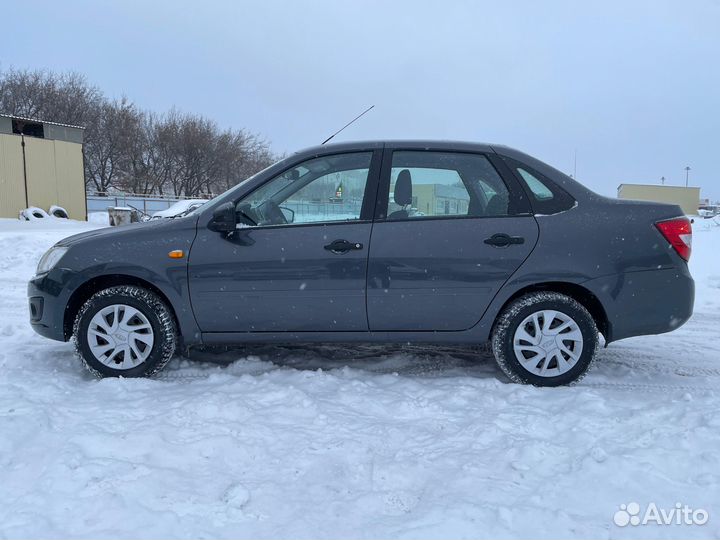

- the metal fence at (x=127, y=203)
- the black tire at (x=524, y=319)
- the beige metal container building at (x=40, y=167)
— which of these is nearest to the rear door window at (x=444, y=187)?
the black tire at (x=524, y=319)

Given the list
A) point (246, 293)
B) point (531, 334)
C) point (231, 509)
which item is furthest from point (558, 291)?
point (231, 509)

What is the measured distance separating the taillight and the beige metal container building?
2259cm

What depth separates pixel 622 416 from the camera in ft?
10.4

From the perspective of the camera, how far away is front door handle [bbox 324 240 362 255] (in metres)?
3.69

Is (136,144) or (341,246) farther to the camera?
(136,144)

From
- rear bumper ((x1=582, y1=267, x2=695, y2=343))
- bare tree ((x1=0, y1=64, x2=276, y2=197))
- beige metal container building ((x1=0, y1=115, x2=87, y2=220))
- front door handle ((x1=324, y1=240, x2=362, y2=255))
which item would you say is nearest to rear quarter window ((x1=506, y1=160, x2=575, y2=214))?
rear bumper ((x1=582, y1=267, x2=695, y2=343))

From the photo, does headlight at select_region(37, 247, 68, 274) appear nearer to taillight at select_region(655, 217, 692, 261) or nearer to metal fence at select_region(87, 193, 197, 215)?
taillight at select_region(655, 217, 692, 261)

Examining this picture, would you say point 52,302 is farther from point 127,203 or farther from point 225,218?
point 127,203

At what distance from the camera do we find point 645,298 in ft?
12.0

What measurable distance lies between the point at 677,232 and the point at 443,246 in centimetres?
158

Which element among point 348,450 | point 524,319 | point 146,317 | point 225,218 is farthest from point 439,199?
point 146,317

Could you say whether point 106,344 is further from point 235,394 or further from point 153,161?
point 153,161

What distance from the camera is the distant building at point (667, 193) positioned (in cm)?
4575

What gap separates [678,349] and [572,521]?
10.5 ft
